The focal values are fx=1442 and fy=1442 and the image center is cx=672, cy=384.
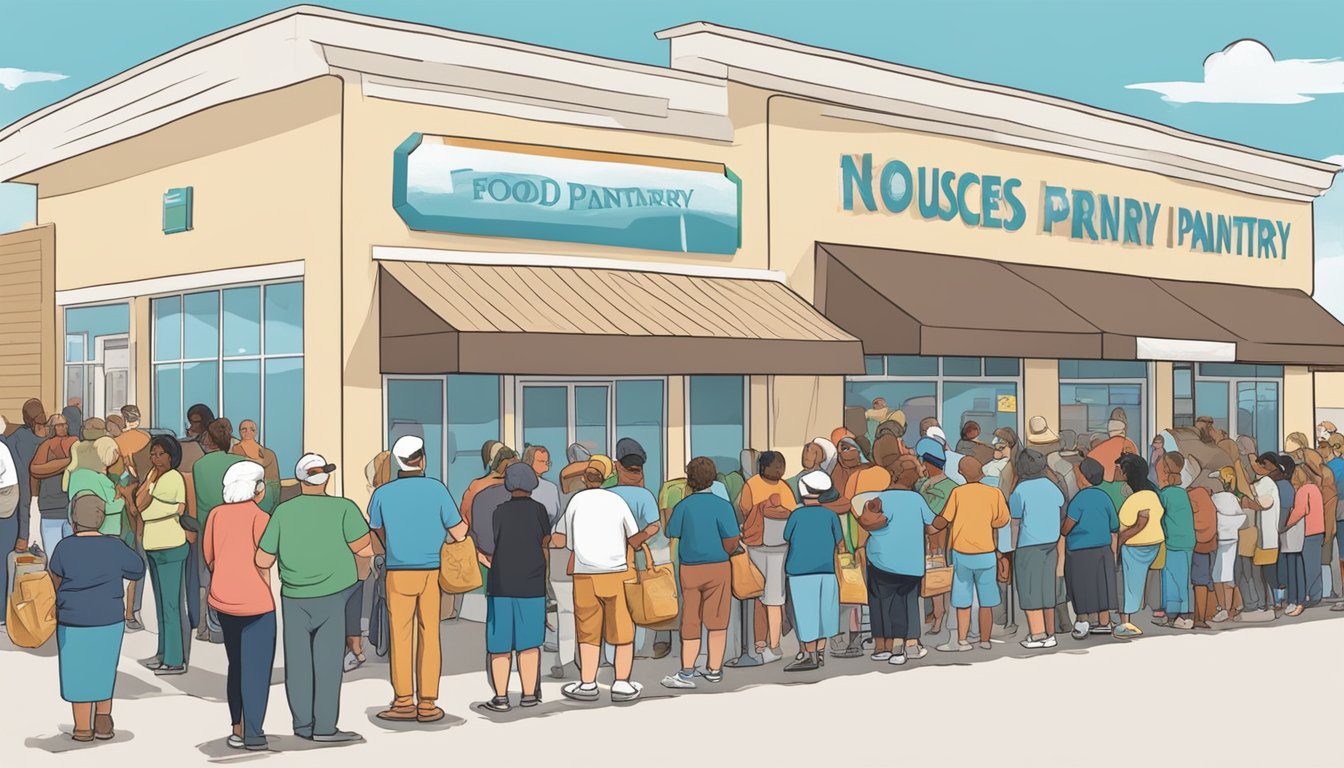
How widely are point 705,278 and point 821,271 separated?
6.68ft

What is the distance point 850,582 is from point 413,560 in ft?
12.7

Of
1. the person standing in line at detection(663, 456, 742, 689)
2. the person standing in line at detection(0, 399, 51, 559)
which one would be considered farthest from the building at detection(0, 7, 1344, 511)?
the person standing in line at detection(663, 456, 742, 689)

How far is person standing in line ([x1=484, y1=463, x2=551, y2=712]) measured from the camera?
9969mm

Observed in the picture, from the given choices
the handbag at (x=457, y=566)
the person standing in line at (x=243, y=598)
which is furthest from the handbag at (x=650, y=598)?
the person standing in line at (x=243, y=598)

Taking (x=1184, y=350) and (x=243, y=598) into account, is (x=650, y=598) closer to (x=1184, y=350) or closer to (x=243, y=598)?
(x=243, y=598)

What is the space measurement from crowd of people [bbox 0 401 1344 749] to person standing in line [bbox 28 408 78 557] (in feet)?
0.08

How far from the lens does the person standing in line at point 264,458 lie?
12.9 meters

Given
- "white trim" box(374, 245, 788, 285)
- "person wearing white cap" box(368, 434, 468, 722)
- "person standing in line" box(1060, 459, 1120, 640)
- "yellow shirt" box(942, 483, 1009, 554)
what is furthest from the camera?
"white trim" box(374, 245, 788, 285)

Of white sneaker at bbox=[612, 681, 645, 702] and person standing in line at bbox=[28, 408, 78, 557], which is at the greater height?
person standing in line at bbox=[28, 408, 78, 557]

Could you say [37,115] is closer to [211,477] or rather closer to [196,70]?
[196,70]

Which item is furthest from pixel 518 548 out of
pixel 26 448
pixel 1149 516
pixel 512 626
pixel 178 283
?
pixel 178 283

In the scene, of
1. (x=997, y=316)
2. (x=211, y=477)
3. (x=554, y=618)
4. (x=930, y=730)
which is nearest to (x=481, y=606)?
(x=554, y=618)

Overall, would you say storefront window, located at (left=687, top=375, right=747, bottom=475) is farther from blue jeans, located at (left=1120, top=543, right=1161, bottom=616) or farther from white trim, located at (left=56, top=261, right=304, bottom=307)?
blue jeans, located at (left=1120, top=543, right=1161, bottom=616)

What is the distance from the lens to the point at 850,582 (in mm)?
11812
